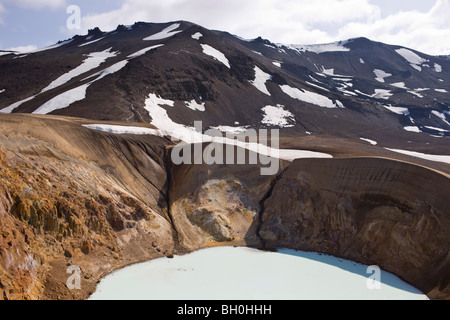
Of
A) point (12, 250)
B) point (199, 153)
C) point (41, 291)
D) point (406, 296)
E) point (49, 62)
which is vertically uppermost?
point (49, 62)

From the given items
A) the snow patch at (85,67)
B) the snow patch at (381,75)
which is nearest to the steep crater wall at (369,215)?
the snow patch at (85,67)

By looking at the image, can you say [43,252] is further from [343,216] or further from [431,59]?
[431,59]

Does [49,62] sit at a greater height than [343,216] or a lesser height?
greater

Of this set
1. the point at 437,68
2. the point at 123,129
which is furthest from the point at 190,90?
the point at 437,68

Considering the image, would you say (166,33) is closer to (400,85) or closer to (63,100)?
(63,100)

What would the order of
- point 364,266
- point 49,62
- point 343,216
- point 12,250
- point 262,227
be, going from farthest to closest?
point 49,62
point 262,227
point 343,216
point 364,266
point 12,250

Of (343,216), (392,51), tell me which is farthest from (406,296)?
(392,51)

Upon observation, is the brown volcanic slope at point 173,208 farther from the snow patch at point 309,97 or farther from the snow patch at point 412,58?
the snow patch at point 412,58
